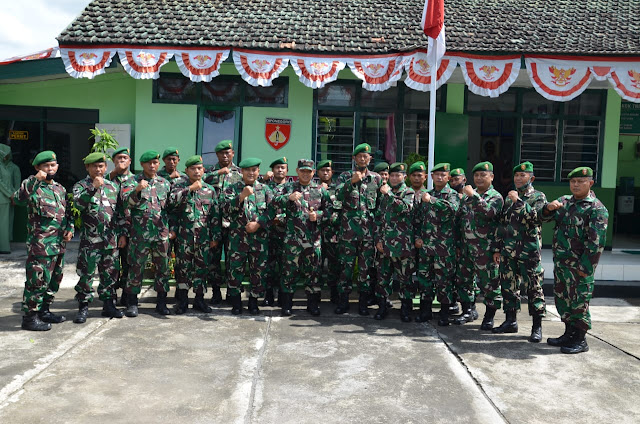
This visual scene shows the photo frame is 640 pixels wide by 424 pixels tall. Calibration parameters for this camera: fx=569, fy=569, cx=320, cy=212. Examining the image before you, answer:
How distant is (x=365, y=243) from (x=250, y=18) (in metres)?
5.64

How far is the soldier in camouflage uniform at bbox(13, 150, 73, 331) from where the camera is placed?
5648mm

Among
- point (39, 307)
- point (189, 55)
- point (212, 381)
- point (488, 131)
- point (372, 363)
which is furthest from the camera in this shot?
point (488, 131)

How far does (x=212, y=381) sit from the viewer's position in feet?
14.7

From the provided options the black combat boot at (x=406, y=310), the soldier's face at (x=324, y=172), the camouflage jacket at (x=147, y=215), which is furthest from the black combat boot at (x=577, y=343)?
the camouflage jacket at (x=147, y=215)

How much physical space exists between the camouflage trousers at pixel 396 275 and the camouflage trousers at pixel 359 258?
0.51 feet

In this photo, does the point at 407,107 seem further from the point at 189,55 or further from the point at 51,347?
the point at 51,347

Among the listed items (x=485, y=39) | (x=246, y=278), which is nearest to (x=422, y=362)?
(x=246, y=278)

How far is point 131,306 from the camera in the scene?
6.40m

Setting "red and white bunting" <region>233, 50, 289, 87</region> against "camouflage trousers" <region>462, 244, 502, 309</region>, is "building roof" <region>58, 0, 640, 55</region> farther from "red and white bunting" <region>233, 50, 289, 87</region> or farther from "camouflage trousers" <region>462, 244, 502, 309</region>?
"camouflage trousers" <region>462, 244, 502, 309</region>

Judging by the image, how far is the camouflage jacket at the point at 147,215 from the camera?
6.18 metres

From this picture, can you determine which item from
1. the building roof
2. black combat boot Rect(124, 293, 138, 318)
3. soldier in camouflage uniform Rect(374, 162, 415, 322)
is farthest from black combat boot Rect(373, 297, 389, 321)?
the building roof

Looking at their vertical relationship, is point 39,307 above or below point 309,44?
below

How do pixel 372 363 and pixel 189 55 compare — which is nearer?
pixel 372 363

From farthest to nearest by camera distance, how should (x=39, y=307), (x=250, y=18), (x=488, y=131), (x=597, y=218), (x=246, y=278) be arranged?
(x=488, y=131) < (x=250, y=18) < (x=246, y=278) < (x=39, y=307) < (x=597, y=218)
